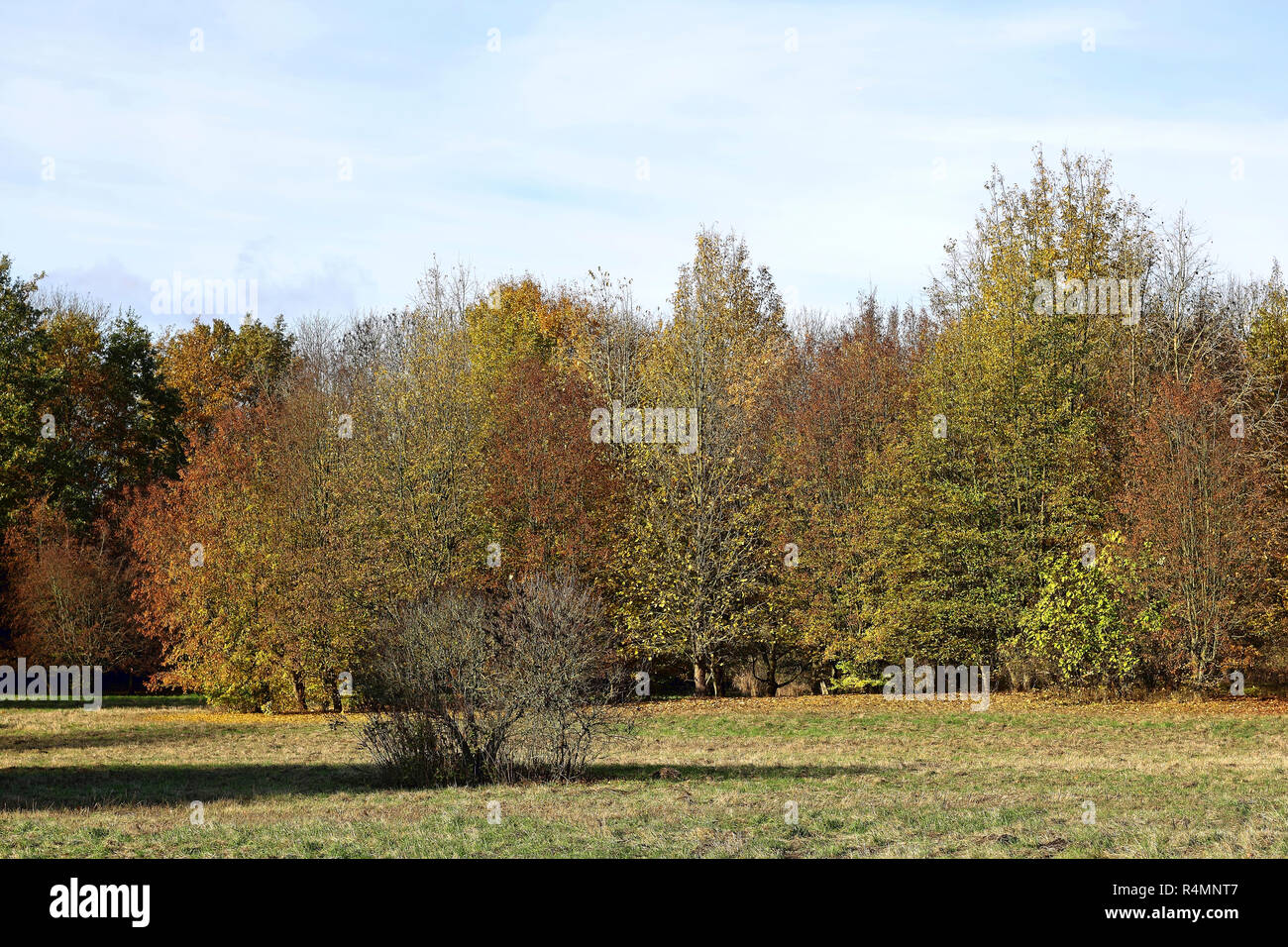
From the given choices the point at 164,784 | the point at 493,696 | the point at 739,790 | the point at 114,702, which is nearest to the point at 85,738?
the point at 164,784

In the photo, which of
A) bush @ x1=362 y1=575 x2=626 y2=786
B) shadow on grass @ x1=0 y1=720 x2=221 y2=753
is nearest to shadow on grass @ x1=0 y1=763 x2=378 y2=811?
bush @ x1=362 y1=575 x2=626 y2=786

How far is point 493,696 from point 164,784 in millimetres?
5781

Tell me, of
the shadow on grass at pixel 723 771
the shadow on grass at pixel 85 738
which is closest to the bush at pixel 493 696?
the shadow on grass at pixel 723 771

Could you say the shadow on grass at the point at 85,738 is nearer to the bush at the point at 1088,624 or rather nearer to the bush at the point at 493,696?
the bush at the point at 493,696

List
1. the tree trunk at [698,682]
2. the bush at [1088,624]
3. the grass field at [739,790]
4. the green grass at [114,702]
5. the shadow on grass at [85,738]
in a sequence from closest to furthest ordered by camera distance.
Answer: the grass field at [739,790] → the shadow on grass at [85,738] → the bush at [1088,624] → the tree trunk at [698,682] → the green grass at [114,702]

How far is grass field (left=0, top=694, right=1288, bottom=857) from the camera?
10.3 m

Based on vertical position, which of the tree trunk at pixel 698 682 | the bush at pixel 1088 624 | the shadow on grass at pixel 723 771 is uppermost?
the bush at pixel 1088 624

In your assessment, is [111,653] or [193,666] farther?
[111,653]

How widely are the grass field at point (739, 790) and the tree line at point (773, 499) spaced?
309 centimetres

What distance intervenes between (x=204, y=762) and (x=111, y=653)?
22.1m

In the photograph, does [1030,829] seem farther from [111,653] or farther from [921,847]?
[111,653]

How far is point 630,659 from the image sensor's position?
3494cm

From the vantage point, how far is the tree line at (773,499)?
29.3 metres

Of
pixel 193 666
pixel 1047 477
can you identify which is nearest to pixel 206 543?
pixel 193 666
